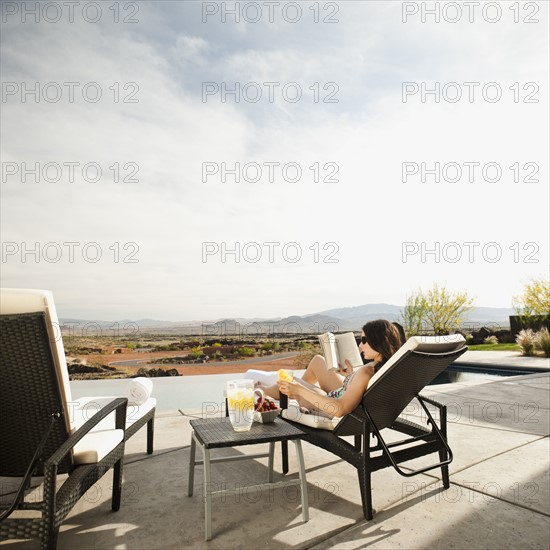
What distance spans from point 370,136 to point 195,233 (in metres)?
5.35

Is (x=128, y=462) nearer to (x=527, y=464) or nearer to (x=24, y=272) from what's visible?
(x=527, y=464)

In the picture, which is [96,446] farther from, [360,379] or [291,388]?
[360,379]

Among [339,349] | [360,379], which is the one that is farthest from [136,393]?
[339,349]

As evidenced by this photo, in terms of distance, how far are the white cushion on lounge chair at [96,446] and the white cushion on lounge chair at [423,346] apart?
1372 millimetres

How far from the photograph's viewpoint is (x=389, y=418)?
103 inches

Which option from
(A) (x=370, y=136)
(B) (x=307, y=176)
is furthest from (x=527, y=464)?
(A) (x=370, y=136)

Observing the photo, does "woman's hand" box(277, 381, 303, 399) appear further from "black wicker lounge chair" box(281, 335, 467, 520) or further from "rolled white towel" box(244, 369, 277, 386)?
"rolled white towel" box(244, 369, 277, 386)

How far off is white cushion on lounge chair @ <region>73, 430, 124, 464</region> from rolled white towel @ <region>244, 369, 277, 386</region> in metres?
1.83

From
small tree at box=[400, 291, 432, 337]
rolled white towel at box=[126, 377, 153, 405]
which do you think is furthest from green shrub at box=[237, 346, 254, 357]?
rolled white towel at box=[126, 377, 153, 405]

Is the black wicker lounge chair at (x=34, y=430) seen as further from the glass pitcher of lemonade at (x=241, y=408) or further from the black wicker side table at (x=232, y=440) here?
the glass pitcher of lemonade at (x=241, y=408)

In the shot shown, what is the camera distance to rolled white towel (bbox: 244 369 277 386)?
402 cm

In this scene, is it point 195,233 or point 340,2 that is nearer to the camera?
point 340,2

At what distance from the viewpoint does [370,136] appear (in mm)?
8453

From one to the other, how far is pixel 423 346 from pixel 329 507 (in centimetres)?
105
